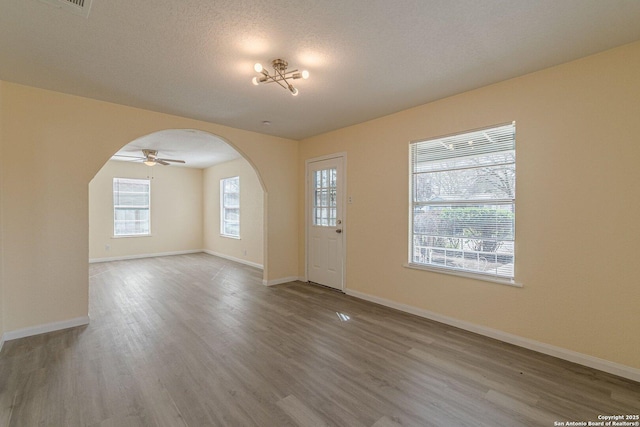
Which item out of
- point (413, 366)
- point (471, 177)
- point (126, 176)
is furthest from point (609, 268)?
point (126, 176)

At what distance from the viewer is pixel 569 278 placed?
2.49 m

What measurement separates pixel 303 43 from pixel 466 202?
7.68ft

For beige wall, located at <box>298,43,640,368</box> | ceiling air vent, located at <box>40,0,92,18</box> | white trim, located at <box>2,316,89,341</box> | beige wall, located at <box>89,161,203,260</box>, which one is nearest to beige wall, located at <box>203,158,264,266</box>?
beige wall, located at <box>89,161,203,260</box>

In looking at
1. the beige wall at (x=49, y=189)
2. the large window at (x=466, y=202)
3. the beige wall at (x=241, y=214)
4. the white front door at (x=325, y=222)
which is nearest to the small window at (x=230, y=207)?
the beige wall at (x=241, y=214)

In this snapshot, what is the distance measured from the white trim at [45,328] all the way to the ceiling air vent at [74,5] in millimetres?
3134

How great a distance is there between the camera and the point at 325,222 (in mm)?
4922

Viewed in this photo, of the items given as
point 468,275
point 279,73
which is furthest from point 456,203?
point 279,73

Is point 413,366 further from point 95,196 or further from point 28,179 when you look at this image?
point 95,196

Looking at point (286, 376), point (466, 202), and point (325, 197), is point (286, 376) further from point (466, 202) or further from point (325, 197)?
point (325, 197)

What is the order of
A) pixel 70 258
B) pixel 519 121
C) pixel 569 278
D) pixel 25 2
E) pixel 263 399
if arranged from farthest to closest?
pixel 70 258 → pixel 519 121 → pixel 569 278 → pixel 263 399 → pixel 25 2

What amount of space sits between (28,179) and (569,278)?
5.45 metres

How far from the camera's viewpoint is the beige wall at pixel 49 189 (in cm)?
291

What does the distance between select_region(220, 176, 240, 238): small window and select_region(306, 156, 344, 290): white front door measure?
2938mm

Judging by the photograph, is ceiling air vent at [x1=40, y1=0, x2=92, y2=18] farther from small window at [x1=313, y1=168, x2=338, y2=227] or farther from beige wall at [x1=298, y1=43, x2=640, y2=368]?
small window at [x1=313, y1=168, x2=338, y2=227]
